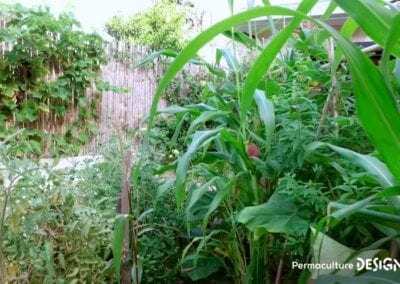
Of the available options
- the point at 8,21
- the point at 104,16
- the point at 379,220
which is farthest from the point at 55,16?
the point at 104,16

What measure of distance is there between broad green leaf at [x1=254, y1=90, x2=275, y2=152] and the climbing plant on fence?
3.21 meters

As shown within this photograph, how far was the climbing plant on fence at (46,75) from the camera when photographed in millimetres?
4273

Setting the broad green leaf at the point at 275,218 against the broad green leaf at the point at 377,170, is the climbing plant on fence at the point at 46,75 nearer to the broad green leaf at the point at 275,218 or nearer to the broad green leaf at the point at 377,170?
the broad green leaf at the point at 275,218

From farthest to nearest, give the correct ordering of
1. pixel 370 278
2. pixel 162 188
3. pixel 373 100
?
pixel 162 188 → pixel 370 278 → pixel 373 100

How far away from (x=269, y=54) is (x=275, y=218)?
477mm

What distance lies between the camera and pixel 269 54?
0.74 metres

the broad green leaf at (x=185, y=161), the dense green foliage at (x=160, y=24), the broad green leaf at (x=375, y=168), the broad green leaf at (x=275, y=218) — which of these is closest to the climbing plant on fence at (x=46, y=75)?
the broad green leaf at (x=185, y=161)

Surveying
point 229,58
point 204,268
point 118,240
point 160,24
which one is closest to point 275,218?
point 118,240

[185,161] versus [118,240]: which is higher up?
[185,161]

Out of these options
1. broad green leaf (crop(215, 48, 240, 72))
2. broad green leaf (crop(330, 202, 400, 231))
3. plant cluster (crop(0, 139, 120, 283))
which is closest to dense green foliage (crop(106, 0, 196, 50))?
broad green leaf (crop(215, 48, 240, 72))

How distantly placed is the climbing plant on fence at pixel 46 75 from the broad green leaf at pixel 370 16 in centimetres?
367

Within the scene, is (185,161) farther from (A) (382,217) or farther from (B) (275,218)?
Answer: (A) (382,217)

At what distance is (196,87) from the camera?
6.74 metres

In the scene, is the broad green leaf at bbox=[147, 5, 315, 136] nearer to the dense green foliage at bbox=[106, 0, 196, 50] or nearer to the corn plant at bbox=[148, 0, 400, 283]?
the corn plant at bbox=[148, 0, 400, 283]
